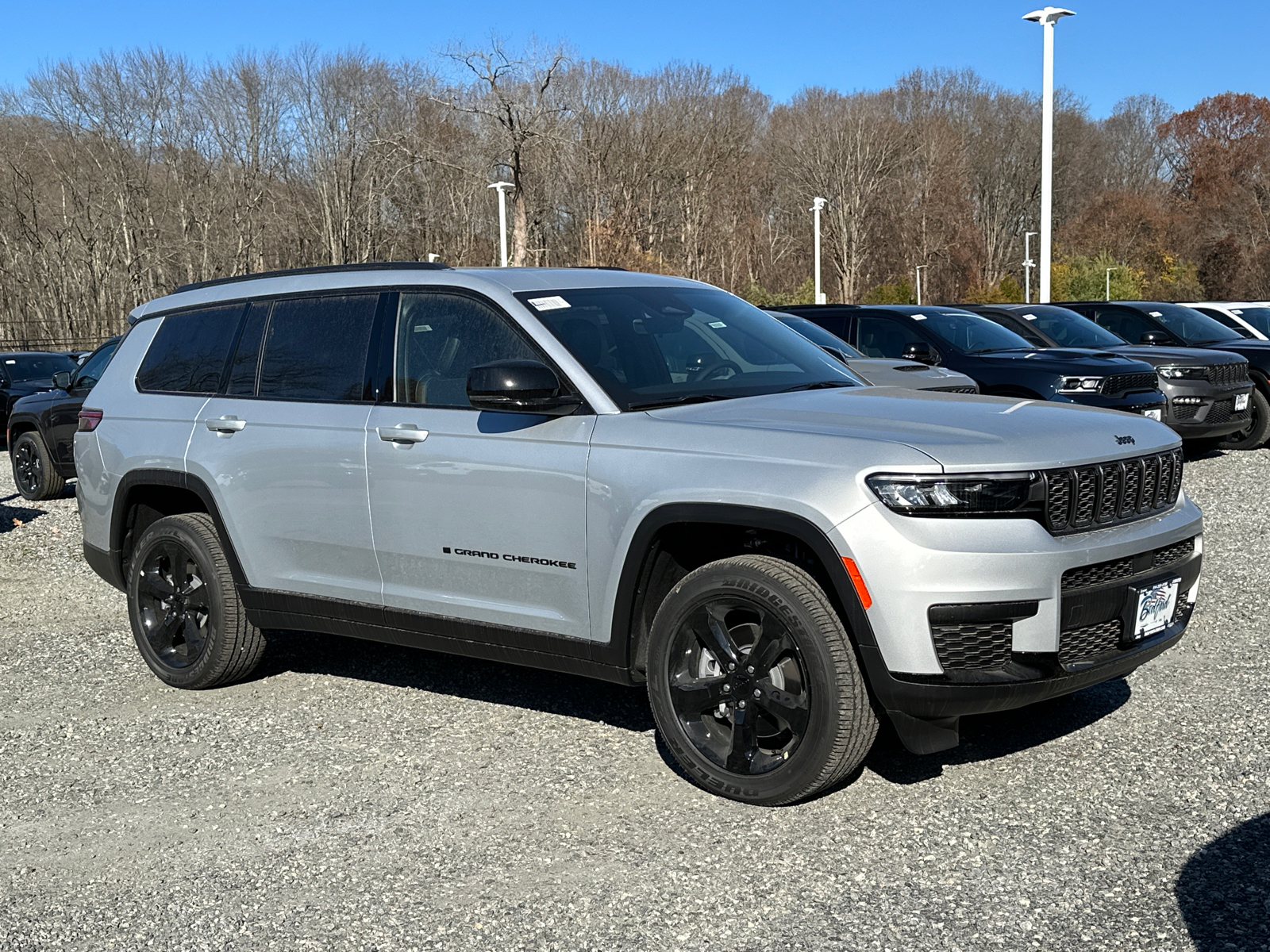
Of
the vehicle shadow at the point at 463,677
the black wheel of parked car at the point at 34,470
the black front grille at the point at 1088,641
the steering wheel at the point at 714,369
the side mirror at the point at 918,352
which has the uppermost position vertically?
the steering wheel at the point at 714,369

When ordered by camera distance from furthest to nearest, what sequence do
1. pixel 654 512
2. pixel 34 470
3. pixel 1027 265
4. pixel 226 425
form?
pixel 1027 265
pixel 34 470
pixel 226 425
pixel 654 512

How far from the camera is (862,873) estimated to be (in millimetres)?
3873

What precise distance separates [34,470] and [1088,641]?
518 inches

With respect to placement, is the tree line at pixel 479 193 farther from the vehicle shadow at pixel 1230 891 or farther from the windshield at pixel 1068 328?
the vehicle shadow at pixel 1230 891

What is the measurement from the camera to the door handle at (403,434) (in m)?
5.12

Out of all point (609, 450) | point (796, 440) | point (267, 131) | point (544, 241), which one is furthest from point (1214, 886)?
point (267, 131)

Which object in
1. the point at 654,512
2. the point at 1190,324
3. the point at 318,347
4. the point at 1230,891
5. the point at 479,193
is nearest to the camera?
the point at 1230,891

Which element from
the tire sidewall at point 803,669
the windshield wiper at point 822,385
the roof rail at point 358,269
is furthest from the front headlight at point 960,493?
the roof rail at point 358,269

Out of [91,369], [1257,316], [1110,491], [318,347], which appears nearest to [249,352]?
[318,347]

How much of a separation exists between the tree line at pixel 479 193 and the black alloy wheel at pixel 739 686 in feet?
104

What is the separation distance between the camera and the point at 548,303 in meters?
5.15

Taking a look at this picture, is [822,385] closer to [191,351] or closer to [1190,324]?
[191,351]

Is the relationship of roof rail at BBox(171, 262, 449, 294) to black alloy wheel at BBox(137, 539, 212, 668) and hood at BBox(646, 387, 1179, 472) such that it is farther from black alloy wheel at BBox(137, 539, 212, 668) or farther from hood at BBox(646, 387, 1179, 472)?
hood at BBox(646, 387, 1179, 472)

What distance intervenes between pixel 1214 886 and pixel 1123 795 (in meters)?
0.75
